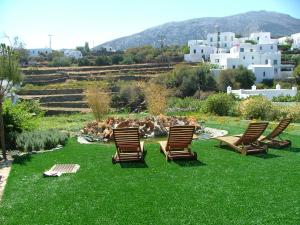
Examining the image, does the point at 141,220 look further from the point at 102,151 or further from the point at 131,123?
the point at 131,123

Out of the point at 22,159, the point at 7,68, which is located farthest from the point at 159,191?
the point at 7,68

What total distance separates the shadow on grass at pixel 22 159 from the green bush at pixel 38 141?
65 centimetres

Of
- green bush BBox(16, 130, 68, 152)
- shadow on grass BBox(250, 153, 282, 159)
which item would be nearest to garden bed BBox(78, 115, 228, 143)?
green bush BBox(16, 130, 68, 152)

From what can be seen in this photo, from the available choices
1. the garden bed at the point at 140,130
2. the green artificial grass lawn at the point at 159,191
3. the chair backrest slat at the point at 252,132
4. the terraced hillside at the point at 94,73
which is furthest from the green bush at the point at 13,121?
the terraced hillside at the point at 94,73

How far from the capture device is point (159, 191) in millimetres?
5941

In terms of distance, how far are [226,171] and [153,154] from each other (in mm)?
2020

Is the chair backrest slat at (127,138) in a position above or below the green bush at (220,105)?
above

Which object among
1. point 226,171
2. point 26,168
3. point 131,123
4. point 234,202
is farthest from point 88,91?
point 234,202

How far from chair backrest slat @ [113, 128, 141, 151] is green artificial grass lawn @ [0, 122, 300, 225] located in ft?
1.29

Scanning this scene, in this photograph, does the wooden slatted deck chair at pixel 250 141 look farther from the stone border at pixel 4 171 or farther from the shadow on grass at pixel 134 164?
the stone border at pixel 4 171

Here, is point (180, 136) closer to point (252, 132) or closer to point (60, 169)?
point (252, 132)

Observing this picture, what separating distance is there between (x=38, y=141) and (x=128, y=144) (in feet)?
8.69

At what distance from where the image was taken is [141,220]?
4.86 metres

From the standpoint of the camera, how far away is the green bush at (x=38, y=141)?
9516 mm
